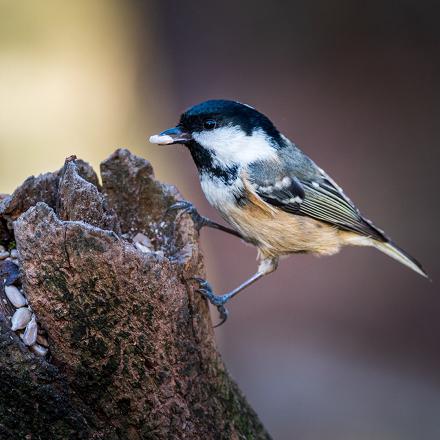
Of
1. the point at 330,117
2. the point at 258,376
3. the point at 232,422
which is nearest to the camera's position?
the point at 232,422

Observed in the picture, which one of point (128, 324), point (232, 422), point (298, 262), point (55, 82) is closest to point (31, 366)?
point (128, 324)

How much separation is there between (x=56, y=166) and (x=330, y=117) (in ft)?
7.77

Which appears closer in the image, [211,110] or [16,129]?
[211,110]

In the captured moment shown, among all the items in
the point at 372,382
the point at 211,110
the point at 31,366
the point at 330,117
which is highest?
the point at 330,117

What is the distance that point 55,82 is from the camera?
5.68m

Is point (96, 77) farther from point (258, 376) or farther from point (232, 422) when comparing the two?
point (232, 422)

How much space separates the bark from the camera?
68.4 inches

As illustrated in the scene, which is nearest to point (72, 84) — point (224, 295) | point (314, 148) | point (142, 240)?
point (314, 148)

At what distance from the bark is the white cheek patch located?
73 cm

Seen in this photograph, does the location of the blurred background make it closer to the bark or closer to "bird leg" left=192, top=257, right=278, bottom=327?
"bird leg" left=192, top=257, right=278, bottom=327

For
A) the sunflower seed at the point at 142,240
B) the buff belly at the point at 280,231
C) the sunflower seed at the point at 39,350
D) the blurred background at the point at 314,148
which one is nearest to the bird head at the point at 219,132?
the buff belly at the point at 280,231

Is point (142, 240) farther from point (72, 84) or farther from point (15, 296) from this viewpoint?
point (72, 84)

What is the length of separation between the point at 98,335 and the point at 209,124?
122 centimetres

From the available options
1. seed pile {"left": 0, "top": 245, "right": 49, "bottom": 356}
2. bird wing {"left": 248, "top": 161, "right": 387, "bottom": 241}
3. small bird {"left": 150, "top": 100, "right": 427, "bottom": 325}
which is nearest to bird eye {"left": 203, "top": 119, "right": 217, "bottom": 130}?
small bird {"left": 150, "top": 100, "right": 427, "bottom": 325}
